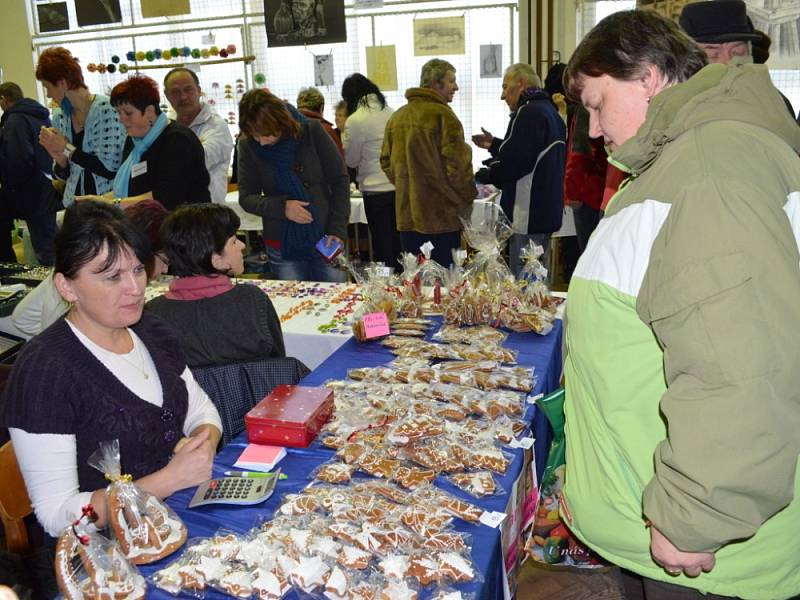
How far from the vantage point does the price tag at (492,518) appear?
156 centimetres

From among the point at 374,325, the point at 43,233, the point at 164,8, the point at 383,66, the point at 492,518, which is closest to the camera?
the point at 492,518

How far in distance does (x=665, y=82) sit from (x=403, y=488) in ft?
3.59

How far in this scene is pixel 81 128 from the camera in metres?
4.34

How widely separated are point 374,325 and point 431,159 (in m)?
2.00

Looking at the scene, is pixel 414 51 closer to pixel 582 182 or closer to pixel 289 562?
pixel 582 182

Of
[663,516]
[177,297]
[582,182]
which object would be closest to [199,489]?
[177,297]

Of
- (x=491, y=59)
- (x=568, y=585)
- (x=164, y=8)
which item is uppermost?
(x=164, y=8)

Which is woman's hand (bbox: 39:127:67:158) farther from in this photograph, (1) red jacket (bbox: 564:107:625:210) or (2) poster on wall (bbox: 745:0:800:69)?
(2) poster on wall (bbox: 745:0:800:69)

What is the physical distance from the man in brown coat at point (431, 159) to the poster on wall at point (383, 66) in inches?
94.6

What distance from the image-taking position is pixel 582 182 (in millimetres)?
4547

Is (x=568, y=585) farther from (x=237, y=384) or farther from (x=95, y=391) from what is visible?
(x=95, y=391)

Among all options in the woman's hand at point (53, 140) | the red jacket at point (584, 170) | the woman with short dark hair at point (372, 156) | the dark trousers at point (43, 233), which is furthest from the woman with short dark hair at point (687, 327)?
the dark trousers at point (43, 233)

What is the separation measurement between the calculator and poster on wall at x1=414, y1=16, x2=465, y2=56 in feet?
18.5

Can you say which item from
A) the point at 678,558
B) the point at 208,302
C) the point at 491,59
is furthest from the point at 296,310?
the point at 491,59
